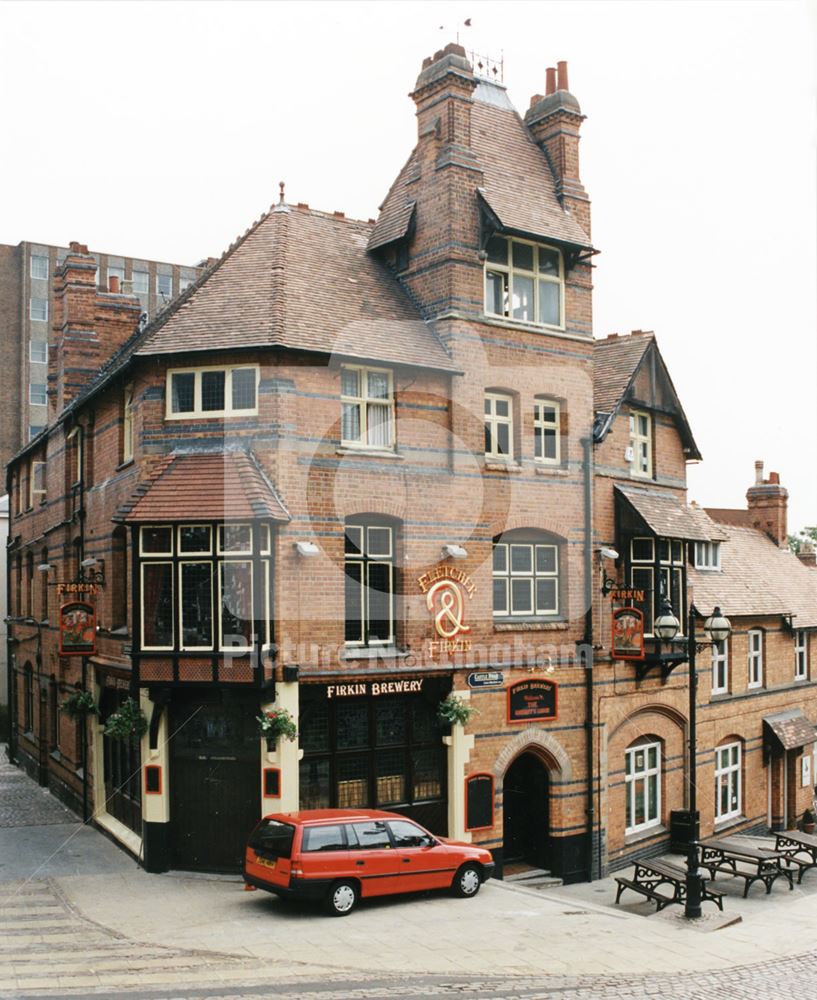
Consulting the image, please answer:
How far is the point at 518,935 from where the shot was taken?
655 inches

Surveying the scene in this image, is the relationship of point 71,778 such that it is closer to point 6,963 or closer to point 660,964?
point 6,963

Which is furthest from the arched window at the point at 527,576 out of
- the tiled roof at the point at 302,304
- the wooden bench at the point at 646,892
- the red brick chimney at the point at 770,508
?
the red brick chimney at the point at 770,508

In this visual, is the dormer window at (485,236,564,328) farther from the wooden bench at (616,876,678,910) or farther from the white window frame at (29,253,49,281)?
the white window frame at (29,253,49,281)

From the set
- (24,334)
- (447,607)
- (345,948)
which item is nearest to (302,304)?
(447,607)

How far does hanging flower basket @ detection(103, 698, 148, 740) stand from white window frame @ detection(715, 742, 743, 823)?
15.7m

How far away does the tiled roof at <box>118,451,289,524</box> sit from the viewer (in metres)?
19.1

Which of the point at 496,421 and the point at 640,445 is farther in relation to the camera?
the point at 640,445

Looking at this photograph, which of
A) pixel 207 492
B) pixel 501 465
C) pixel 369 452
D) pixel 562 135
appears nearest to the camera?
pixel 207 492

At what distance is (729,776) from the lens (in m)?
28.9

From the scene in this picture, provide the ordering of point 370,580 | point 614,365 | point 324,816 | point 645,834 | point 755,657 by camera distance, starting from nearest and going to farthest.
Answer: point 324,816
point 370,580
point 645,834
point 614,365
point 755,657

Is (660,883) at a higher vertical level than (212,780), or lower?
lower

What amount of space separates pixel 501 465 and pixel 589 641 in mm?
4497

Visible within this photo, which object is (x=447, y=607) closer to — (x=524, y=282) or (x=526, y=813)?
(x=526, y=813)

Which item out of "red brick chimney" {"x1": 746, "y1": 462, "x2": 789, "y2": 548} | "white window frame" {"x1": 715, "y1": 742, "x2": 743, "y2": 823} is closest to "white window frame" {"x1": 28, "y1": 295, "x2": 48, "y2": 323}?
"red brick chimney" {"x1": 746, "y1": 462, "x2": 789, "y2": 548}
